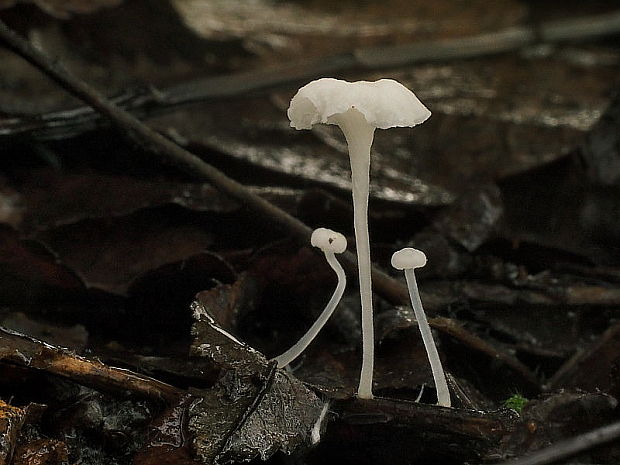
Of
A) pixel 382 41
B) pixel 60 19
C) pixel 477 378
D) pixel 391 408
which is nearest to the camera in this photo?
pixel 391 408

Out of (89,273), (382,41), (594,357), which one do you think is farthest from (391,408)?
(382,41)

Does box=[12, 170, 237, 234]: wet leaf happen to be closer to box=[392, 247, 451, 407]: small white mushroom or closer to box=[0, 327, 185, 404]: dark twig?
box=[0, 327, 185, 404]: dark twig

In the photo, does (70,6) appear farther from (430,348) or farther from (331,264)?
(430,348)

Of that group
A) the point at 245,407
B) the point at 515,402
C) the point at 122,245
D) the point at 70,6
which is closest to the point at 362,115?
the point at 245,407

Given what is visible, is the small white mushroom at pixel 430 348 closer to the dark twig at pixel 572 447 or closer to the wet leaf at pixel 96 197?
the dark twig at pixel 572 447

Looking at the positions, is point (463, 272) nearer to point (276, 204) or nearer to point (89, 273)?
point (276, 204)
